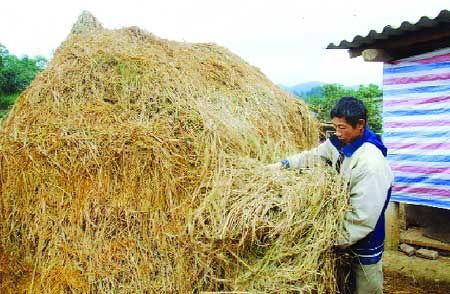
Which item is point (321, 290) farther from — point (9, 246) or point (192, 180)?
point (9, 246)

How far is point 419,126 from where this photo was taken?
19.0 feet

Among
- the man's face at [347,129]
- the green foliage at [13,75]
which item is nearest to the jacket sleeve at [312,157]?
the man's face at [347,129]

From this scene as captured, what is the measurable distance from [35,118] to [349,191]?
3.13 meters

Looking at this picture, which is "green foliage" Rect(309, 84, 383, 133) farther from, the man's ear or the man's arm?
the man's ear

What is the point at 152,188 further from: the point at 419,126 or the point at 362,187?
the point at 419,126

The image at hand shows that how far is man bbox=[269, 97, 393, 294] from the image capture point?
2.72 meters

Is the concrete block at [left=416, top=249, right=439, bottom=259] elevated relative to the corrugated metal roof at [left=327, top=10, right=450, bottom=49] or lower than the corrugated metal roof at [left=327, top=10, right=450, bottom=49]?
lower

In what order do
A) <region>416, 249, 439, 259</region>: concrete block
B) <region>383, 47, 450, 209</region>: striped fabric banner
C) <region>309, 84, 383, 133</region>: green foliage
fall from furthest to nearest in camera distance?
<region>309, 84, 383, 133</region>: green foliage, <region>416, 249, 439, 259</region>: concrete block, <region>383, 47, 450, 209</region>: striped fabric banner

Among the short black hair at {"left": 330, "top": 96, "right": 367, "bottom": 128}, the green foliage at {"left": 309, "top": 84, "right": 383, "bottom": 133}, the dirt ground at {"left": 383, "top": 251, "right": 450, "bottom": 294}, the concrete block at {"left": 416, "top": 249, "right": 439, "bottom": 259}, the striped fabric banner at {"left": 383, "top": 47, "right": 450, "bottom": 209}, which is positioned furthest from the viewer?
the green foliage at {"left": 309, "top": 84, "right": 383, "bottom": 133}

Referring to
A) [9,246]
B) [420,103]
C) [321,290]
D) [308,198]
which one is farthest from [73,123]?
[420,103]

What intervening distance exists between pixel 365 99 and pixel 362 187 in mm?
14813

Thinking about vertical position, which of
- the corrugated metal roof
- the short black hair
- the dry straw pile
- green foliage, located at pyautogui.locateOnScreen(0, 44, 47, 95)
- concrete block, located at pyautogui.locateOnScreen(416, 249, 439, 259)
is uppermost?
green foliage, located at pyautogui.locateOnScreen(0, 44, 47, 95)

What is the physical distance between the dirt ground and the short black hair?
3.26 metres

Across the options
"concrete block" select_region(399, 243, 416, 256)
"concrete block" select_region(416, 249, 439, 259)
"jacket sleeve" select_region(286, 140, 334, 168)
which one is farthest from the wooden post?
"jacket sleeve" select_region(286, 140, 334, 168)
